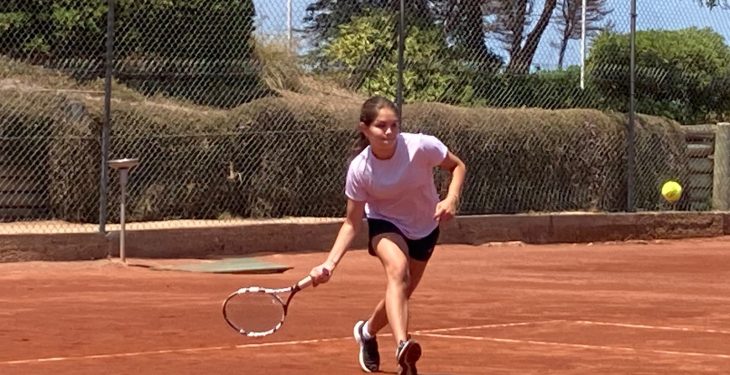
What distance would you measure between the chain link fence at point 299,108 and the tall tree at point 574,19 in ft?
0.28

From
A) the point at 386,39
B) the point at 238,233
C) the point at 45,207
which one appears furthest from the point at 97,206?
the point at 386,39

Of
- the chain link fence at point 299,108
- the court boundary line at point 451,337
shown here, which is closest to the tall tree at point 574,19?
the chain link fence at point 299,108

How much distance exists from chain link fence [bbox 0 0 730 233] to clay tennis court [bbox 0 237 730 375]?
1837 mm

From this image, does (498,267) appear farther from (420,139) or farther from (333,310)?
(420,139)

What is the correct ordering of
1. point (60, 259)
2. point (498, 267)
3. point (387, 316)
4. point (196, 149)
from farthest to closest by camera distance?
point (196, 149) < point (498, 267) < point (60, 259) < point (387, 316)

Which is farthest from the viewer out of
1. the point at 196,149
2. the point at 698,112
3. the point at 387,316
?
the point at 698,112

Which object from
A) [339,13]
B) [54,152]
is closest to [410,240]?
[54,152]

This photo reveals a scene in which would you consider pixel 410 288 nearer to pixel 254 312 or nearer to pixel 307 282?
pixel 307 282

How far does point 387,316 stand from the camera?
23.8 ft

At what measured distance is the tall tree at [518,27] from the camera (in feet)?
61.5

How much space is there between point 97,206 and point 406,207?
876 centimetres

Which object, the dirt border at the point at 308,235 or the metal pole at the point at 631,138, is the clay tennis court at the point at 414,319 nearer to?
the dirt border at the point at 308,235

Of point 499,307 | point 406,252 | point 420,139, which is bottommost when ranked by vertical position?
point 499,307

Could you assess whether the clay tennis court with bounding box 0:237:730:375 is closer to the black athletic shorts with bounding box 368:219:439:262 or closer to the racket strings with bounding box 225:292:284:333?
the racket strings with bounding box 225:292:284:333
